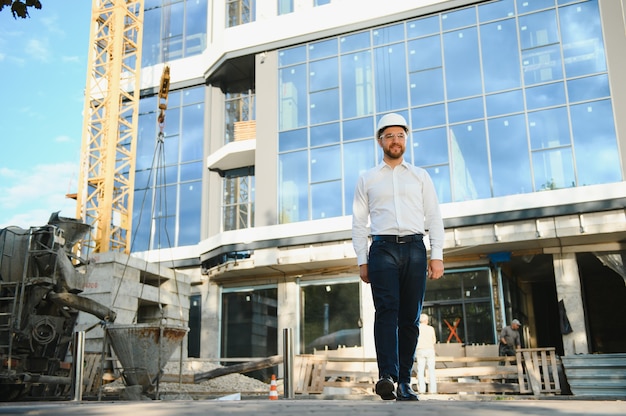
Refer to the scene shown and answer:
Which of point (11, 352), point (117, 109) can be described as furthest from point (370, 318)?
point (117, 109)

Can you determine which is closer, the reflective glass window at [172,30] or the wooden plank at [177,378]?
the wooden plank at [177,378]

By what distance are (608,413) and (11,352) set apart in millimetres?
14962

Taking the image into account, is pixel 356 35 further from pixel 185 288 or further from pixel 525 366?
pixel 525 366

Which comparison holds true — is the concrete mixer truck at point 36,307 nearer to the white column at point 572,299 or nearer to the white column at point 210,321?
the white column at point 210,321

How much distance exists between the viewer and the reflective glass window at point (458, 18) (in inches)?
939

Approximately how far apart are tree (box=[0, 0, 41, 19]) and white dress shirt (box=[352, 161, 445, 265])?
2.87 metres

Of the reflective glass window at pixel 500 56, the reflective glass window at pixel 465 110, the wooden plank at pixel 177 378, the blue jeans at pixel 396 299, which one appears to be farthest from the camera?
the reflective glass window at pixel 465 110

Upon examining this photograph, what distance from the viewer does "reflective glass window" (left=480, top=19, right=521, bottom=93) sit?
22.8m

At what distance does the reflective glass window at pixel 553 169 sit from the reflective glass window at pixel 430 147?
300cm

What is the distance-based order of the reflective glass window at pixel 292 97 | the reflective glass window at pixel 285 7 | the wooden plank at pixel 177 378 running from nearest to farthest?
the wooden plank at pixel 177 378
the reflective glass window at pixel 292 97
the reflective glass window at pixel 285 7

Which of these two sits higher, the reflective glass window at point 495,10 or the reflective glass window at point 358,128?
the reflective glass window at point 495,10

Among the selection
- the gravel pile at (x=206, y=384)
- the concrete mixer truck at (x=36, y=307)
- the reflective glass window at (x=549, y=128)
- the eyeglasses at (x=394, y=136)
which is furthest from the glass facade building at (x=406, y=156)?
the eyeglasses at (x=394, y=136)

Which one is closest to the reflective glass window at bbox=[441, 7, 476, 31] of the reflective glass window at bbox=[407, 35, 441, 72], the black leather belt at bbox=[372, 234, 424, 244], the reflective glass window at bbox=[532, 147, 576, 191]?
the reflective glass window at bbox=[407, 35, 441, 72]

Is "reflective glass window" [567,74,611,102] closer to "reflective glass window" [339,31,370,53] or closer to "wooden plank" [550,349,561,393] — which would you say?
"reflective glass window" [339,31,370,53]
